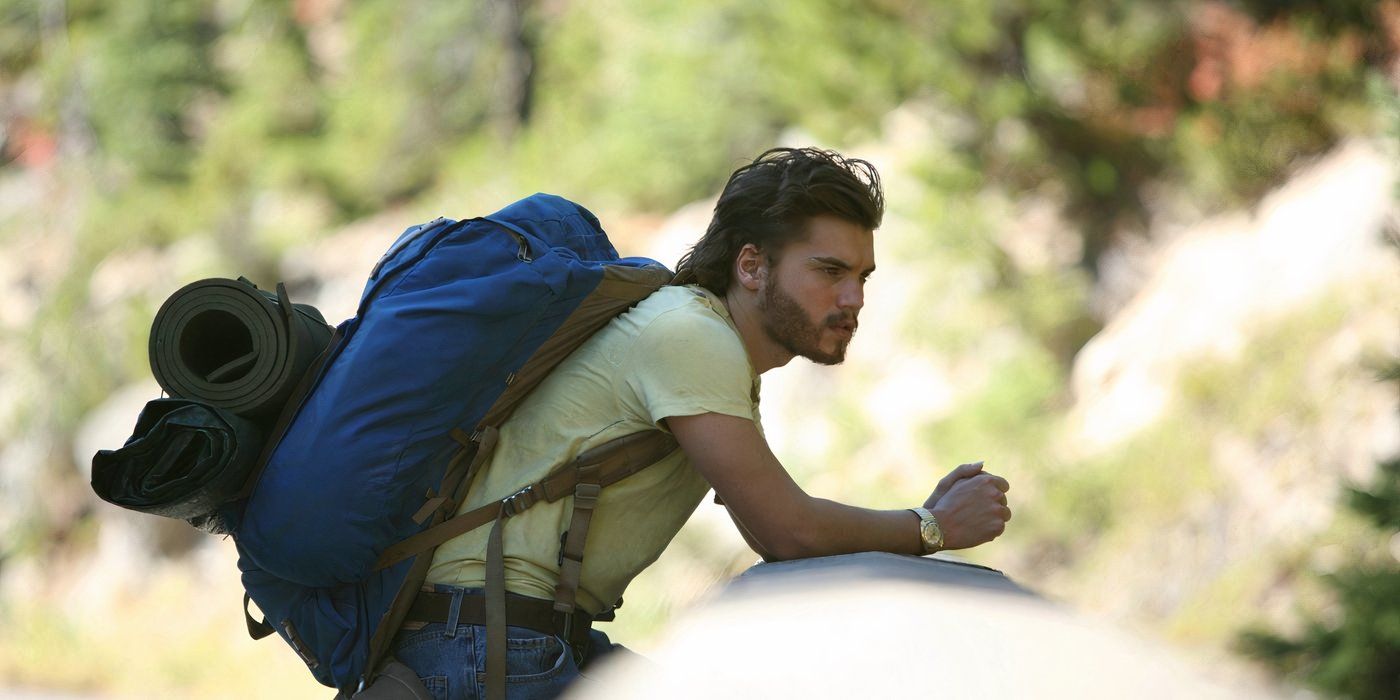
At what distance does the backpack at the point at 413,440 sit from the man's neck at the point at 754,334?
277 mm

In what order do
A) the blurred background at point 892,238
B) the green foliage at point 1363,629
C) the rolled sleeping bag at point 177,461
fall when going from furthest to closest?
the blurred background at point 892,238, the green foliage at point 1363,629, the rolled sleeping bag at point 177,461

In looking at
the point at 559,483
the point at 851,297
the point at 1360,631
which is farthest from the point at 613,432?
the point at 1360,631

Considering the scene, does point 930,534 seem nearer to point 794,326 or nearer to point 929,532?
point 929,532

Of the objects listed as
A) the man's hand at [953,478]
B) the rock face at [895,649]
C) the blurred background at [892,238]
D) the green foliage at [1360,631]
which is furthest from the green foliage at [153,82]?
the rock face at [895,649]

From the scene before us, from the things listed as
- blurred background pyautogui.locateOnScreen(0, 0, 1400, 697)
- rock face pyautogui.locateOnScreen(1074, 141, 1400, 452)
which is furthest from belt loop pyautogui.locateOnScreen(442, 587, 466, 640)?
rock face pyautogui.locateOnScreen(1074, 141, 1400, 452)

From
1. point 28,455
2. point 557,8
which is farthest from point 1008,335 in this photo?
point 28,455

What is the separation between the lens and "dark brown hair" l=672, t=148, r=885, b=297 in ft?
8.50

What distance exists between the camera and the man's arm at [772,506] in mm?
2287

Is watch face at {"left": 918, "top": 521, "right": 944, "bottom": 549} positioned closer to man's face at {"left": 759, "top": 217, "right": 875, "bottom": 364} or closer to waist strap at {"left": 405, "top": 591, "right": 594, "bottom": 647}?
man's face at {"left": 759, "top": 217, "right": 875, "bottom": 364}

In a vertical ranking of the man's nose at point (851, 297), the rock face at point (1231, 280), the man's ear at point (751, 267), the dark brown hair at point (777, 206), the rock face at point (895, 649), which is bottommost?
the rock face at point (895, 649)

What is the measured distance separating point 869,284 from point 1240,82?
2824mm

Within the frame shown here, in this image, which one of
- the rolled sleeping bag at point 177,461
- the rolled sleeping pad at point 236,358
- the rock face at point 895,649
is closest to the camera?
the rock face at point 895,649

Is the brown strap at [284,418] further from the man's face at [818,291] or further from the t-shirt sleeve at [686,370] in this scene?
the man's face at [818,291]

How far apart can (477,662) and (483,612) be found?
79mm
